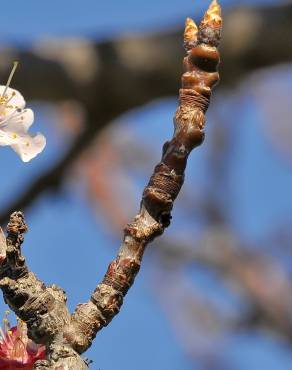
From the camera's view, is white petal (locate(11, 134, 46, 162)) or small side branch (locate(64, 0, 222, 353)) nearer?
small side branch (locate(64, 0, 222, 353))

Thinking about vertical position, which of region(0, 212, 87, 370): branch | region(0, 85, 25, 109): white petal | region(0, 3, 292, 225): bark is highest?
region(0, 3, 292, 225): bark

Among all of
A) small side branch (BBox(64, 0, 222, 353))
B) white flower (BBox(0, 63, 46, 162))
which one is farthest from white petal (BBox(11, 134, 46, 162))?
small side branch (BBox(64, 0, 222, 353))

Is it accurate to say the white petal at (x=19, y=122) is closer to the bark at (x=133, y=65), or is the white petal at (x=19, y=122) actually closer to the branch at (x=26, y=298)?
the branch at (x=26, y=298)

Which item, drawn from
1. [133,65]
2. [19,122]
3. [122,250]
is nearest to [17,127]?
[19,122]

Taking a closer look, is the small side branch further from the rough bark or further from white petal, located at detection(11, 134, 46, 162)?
white petal, located at detection(11, 134, 46, 162)

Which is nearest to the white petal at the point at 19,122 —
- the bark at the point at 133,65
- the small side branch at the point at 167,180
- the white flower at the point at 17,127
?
the white flower at the point at 17,127

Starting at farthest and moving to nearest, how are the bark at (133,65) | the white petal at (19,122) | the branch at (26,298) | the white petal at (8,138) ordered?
the bark at (133,65) < the white petal at (19,122) < the white petal at (8,138) < the branch at (26,298)

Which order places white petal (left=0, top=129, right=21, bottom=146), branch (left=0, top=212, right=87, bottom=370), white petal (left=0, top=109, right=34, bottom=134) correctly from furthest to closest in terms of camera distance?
white petal (left=0, top=109, right=34, bottom=134), white petal (left=0, top=129, right=21, bottom=146), branch (left=0, top=212, right=87, bottom=370)

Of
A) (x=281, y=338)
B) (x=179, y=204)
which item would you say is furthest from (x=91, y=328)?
(x=179, y=204)
